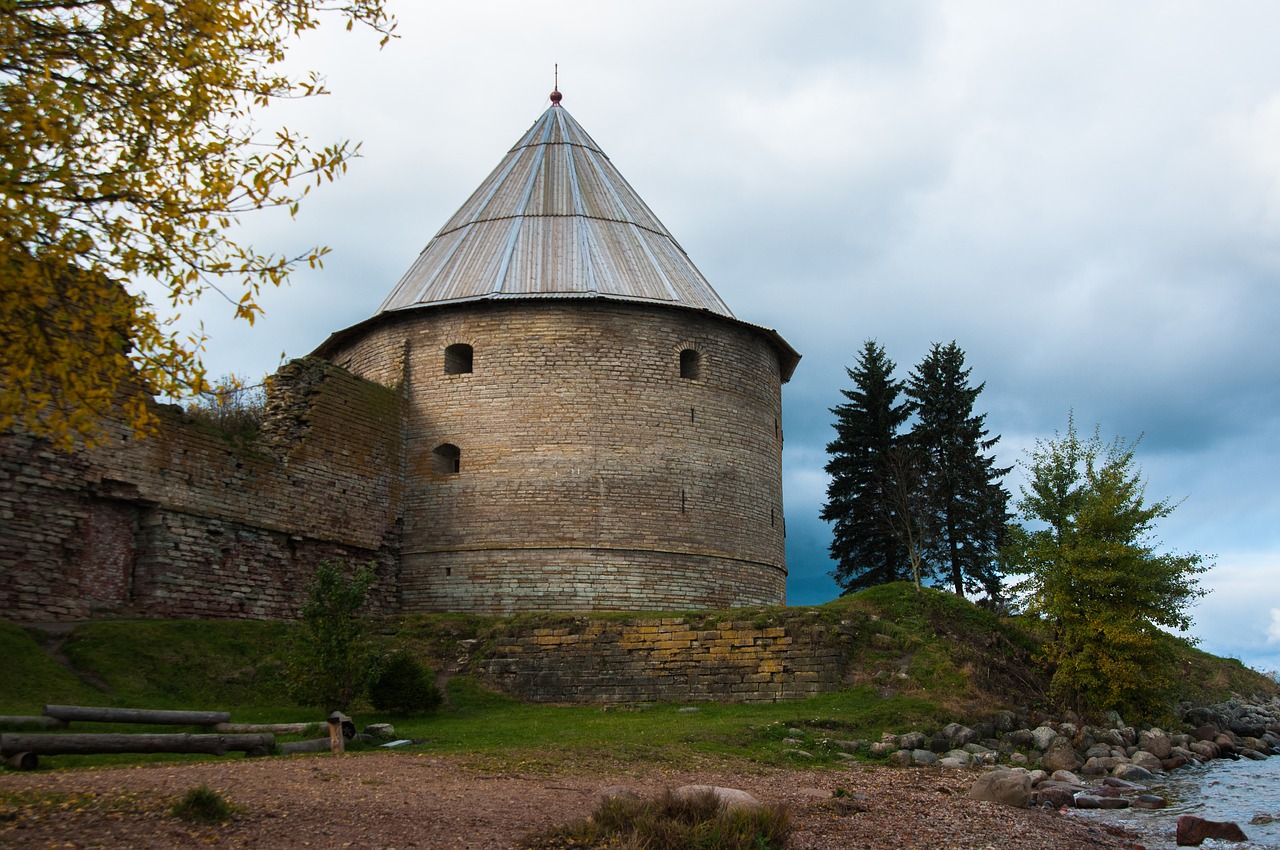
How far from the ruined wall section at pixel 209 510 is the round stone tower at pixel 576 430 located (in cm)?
115

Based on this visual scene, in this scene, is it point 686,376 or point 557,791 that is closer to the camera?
point 557,791

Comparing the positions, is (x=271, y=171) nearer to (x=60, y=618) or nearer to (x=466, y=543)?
(x=60, y=618)

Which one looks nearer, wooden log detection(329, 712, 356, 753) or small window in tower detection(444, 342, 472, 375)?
wooden log detection(329, 712, 356, 753)

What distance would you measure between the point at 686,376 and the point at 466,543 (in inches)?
223

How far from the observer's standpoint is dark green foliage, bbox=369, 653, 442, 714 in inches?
569

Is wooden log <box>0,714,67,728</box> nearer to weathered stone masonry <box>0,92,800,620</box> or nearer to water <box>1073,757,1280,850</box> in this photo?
weathered stone masonry <box>0,92,800,620</box>

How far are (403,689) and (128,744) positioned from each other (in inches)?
215

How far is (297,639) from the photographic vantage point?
44.3ft

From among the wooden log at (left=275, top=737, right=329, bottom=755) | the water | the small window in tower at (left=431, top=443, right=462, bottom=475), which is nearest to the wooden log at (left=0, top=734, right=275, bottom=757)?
the wooden log at (left=275, top=737, right=329, bottom=755)

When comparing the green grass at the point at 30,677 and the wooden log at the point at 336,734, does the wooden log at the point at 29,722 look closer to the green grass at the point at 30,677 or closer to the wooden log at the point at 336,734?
the green grass at the point at 30,677

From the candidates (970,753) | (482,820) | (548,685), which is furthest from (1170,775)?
(482,820)

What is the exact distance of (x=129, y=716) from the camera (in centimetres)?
1025

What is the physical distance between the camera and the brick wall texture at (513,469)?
19000 millimetres

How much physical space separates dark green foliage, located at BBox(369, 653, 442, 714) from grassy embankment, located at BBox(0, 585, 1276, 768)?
0.20 metres
